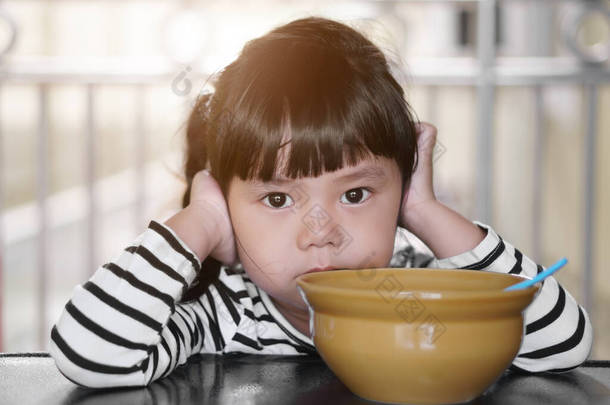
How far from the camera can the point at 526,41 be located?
321 cm

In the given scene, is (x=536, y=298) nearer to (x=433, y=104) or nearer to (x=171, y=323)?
(x=171, y=323)

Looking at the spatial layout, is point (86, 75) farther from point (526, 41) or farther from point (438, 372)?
point (526, 41)

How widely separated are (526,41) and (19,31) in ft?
7.40

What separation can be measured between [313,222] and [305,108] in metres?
0.14

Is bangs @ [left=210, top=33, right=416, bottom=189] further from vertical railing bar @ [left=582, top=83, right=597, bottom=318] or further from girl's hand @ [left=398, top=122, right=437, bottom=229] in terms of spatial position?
vertical railing bar @ [left=582, top=83, right=597, bottom=318]

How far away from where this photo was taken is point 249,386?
608mm

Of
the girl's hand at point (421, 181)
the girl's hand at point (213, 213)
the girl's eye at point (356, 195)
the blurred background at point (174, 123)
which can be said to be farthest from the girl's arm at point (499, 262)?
the blurred background at point (174, 123)

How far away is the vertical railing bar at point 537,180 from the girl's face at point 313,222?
48.2 inches

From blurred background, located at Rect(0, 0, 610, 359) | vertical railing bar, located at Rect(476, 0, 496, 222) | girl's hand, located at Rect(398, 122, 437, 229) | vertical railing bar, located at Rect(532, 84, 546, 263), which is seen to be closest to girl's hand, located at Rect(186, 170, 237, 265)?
girl's hand, located at Rect(398, 122, 437, 229)

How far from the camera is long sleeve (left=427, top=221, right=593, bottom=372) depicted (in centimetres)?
77

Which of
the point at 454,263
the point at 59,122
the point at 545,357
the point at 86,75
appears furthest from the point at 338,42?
the point at 59,122

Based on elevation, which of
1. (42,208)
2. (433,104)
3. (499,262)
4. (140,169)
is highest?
(433,104)

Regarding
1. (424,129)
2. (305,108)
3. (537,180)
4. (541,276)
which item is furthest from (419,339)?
(537,180)

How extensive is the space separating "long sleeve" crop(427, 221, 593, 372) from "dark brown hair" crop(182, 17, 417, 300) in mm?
147
